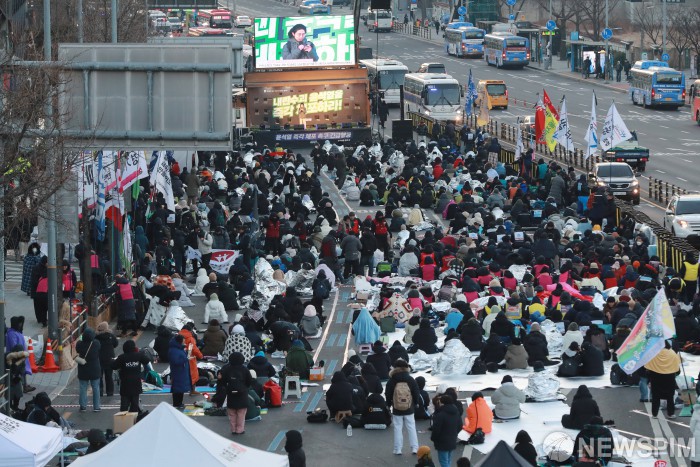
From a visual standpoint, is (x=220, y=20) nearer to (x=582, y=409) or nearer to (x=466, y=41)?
(x=466, y=41)

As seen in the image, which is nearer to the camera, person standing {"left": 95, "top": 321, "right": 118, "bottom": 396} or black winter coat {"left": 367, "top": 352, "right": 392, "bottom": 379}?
person standing {"left": 95, "top": 321, "right": 118, "bottom": 396}

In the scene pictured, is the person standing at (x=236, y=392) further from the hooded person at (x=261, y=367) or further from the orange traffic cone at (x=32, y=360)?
the orange traffic cone at (x=32, y=360)

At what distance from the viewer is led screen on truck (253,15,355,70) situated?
2773 inches

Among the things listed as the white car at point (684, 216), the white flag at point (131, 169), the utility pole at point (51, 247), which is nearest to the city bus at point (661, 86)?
the white car at point (684, 216)

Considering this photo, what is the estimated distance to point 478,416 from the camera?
2473 cm

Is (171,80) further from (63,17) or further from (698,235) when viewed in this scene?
(63,17)

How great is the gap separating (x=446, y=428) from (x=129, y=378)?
20.5 ft

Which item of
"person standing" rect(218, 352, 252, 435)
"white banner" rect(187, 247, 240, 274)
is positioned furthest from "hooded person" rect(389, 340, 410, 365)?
"white banner" rect(187, 247, 240, 274)

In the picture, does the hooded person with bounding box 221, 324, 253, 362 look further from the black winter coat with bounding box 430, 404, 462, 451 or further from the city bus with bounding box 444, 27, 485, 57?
the city bus with bounding box 444, 27, 485, 57

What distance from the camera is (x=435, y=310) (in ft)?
112

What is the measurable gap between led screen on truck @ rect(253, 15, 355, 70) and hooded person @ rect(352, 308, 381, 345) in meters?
39.2

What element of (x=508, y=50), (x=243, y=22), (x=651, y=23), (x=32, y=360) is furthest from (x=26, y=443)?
(x=243, y=22)

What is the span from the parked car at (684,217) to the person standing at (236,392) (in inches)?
763

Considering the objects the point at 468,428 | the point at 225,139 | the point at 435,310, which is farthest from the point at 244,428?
the point at 435,310
